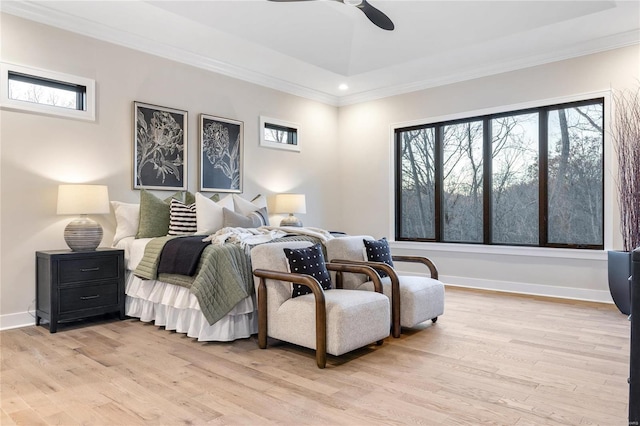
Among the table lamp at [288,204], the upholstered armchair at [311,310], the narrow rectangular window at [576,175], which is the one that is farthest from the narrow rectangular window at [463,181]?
the upholstered armchair at [311,310]

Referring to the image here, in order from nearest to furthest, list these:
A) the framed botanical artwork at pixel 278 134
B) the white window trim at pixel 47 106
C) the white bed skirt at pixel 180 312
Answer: the white bed skirt at pixel 180 312 → the white window trim at pixel 47 106 → the framed botanical artwork at pixel 278 134

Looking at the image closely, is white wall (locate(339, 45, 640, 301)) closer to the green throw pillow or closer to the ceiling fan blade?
the ceiling fan blade

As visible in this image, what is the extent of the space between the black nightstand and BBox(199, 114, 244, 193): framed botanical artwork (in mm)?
1654

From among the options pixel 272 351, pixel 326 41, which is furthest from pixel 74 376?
pixel 326 41

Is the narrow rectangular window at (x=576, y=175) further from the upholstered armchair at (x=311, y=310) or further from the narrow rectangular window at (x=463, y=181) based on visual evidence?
the upholstered armchair at (x=311, y=310)

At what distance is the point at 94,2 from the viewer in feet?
13.3

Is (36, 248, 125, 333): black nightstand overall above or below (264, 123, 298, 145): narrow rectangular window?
below

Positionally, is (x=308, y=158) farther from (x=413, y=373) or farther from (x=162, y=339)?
(x=413, y=373)

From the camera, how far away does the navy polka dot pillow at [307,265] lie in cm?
331

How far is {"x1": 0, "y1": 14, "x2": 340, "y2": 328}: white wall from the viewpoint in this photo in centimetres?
401

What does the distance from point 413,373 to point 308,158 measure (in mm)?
4658

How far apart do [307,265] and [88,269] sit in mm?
2117

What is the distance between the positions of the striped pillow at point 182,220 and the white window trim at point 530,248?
3.31 metres

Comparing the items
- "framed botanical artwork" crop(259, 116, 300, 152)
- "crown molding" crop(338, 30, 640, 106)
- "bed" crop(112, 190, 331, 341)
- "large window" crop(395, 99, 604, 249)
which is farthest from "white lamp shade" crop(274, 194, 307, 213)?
"crown molding" crop(338, 30, 640, 106)
